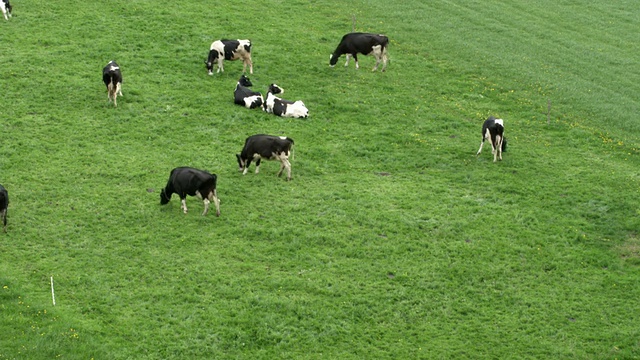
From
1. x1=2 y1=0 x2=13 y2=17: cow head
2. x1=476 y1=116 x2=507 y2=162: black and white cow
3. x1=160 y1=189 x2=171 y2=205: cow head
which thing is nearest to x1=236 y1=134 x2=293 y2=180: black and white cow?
x1=160 y1=189 x2=171 y2=205: cow head

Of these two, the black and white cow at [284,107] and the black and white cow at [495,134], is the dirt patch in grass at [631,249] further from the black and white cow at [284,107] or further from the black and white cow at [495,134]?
the black and white cow at [284,107]

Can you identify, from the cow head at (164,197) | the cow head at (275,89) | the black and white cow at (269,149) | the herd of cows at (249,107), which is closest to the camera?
the herd of cows at (249,107)

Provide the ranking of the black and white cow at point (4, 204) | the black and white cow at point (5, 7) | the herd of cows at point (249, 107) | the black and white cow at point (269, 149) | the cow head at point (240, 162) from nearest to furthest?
the black and white cow at point (4, 204), the herd of cows at point (249, 107), the black and white cow at point (269, 149), the cow head at point (240, 162), the black and white cow at point (5, 7)

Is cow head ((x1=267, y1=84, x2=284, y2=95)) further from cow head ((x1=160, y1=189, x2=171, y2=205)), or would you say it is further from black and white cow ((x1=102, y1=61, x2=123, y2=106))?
cow head ((x1=160, y1=189, x2=171, y2=205))

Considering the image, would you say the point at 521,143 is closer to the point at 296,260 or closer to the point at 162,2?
the point at 296,260

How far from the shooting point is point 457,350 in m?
21.7

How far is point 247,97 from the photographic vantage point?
36.2m

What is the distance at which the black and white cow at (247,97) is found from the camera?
35969 mm

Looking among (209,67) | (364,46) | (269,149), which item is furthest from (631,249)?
(209,67)

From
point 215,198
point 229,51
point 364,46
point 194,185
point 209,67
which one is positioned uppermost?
point 364,46

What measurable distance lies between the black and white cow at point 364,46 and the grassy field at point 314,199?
856 millimetres

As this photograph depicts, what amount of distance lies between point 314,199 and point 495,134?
8.57 metres

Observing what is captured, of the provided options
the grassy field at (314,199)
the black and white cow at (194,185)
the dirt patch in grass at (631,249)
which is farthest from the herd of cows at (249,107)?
the dirt patch in grass at (631,249)

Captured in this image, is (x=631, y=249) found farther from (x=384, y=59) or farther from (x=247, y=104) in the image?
(x=384, y=59)
